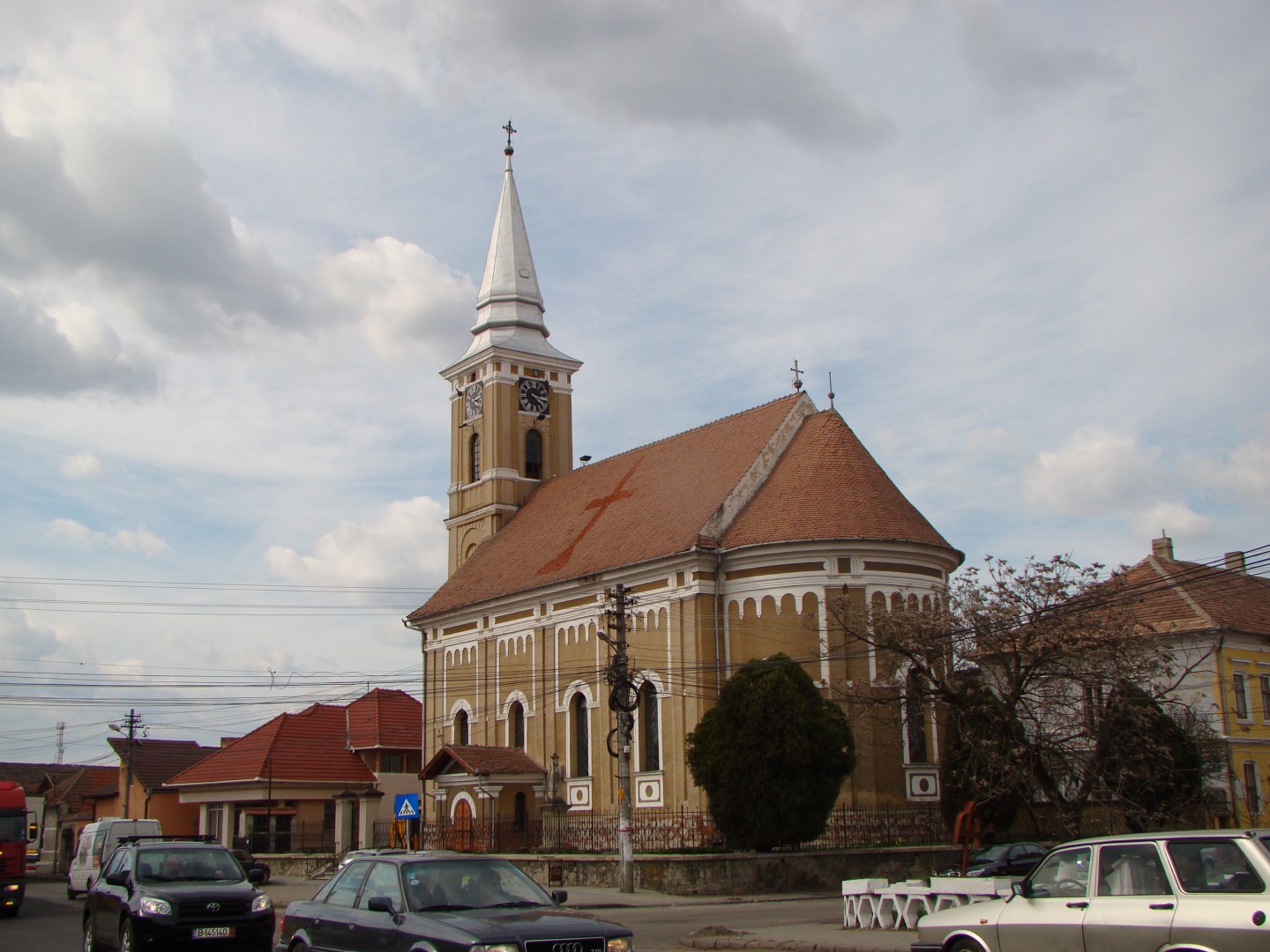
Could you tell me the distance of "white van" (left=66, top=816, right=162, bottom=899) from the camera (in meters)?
32.8

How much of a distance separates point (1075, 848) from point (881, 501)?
2834 centimetres

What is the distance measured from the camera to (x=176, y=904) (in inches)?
613

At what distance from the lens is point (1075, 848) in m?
12.1

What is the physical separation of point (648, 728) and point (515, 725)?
7953 millimetres

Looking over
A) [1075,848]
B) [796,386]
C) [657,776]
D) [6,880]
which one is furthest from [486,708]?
[1075,848]

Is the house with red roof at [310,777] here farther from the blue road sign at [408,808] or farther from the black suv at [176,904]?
the black suv at [176,904]

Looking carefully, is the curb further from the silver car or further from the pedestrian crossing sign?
the pedestrian crossing sign

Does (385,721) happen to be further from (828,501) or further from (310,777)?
(828,501)

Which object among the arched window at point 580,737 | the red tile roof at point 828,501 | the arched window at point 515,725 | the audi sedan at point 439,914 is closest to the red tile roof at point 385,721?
the arched window at point 515,725

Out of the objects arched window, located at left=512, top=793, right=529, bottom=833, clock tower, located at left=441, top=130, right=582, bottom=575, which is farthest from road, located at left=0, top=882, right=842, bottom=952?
clock tower, located at left=441, top=130, right=582, bottom=575

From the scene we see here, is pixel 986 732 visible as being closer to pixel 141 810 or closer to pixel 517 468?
pixel 517 468

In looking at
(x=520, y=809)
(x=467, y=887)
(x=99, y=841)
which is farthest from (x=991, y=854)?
(x=99, y=841)

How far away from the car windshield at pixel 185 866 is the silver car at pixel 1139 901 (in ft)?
33.1

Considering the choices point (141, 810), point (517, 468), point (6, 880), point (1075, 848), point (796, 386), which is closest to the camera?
point (1075, 848)
